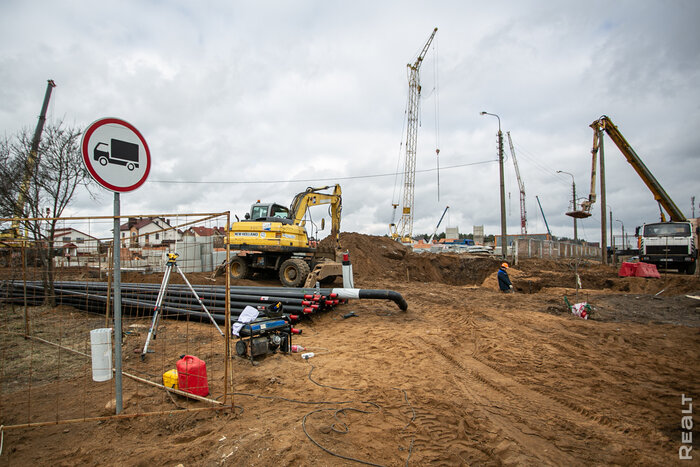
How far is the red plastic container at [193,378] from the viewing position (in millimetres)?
3883

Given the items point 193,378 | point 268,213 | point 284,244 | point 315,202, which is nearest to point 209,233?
point 193,378

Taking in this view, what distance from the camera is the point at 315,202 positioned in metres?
13.8

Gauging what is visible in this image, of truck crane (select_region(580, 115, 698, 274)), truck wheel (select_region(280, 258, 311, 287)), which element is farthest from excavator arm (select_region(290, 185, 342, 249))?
truck crane (select_region(580, 115, 698, 274))

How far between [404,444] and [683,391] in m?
3.92

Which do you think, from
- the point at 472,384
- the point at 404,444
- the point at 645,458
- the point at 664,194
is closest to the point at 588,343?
the point at 472,384

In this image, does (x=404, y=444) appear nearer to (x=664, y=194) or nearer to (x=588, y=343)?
(x=588, y=343)

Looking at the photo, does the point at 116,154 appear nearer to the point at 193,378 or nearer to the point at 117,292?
the point at 117,292

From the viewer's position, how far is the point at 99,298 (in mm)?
7984

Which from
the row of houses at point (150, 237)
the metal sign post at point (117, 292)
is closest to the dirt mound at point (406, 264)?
the row of houses at point (150, 237)

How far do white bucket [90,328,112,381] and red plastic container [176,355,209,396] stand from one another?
83cm

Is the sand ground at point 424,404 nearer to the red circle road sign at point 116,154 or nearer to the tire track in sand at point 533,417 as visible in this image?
the tire track in sand at point 533,417

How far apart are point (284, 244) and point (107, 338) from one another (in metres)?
7.76

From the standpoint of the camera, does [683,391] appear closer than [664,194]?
Yes

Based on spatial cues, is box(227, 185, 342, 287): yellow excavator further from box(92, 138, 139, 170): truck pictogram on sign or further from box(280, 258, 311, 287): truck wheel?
box(92, 138, 139, 170): truck pictogram on sign
